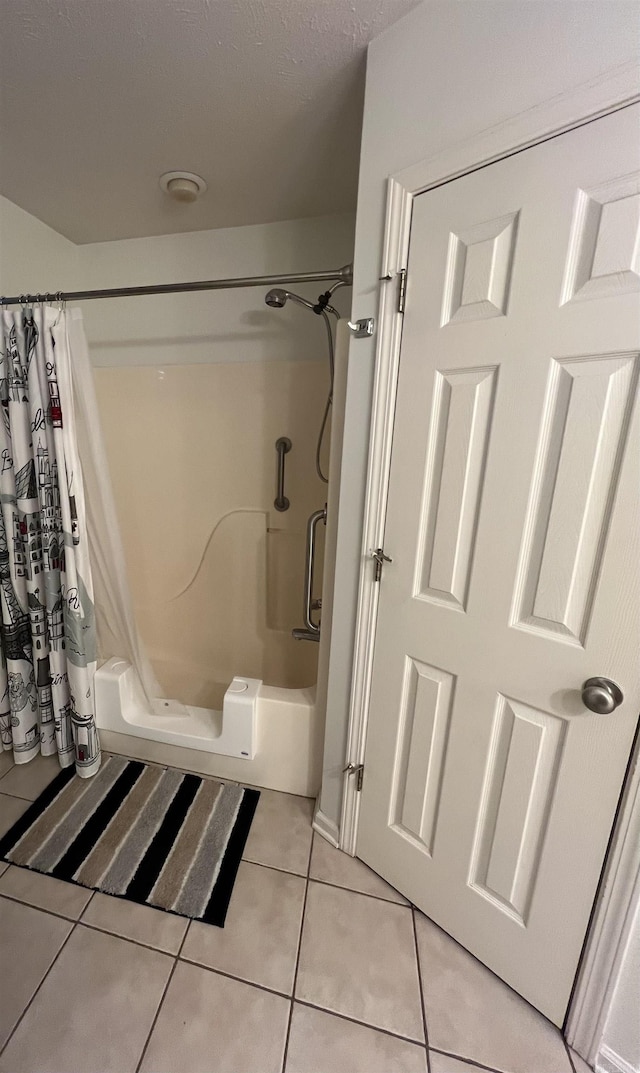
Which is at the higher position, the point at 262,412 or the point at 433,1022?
the point at 262,412

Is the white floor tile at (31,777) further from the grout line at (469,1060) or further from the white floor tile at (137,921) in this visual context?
the grout line at (469,1060)

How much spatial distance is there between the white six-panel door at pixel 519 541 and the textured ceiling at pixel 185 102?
513 millimetres

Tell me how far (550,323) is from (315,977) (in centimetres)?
161

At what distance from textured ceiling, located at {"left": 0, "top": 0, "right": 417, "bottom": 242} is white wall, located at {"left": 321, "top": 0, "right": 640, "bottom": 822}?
115mm

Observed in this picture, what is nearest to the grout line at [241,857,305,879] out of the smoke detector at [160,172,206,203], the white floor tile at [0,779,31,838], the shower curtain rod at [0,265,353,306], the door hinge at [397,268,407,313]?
the white floor tile at [0,779,31,838]

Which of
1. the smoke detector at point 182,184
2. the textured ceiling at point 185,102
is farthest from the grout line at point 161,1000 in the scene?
the smoke detector at point 182,184

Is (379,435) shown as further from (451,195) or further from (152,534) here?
(152,534)

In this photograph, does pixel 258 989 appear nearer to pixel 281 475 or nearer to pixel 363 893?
pixel 363 893

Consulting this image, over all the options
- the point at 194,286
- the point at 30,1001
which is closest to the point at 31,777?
the point at 30,1001

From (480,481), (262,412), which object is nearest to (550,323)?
(480,481)

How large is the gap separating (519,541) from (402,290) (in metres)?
0.66

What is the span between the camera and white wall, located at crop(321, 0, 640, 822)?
0.70 metres

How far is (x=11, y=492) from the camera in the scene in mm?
1384

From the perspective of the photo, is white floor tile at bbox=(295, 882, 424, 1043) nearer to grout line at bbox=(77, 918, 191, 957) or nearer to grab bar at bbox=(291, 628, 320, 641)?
grout line at bbox=(77, 918, 191, 957)
